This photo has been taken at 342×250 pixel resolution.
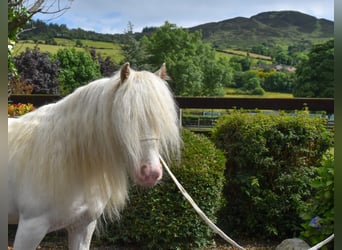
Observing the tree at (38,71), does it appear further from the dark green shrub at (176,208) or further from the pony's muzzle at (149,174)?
the pony's muzzle at (149,174)

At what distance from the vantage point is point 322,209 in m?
3.44

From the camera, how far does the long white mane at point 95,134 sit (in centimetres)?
172

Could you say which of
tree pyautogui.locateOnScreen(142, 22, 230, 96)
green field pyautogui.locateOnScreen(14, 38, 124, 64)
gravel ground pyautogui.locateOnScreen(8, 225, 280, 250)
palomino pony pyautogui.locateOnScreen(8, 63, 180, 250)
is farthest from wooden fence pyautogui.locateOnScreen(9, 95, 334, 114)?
green field pyautogui.locateOnScreen(14, 38, 124, 64)

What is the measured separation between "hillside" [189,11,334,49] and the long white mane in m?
41.2

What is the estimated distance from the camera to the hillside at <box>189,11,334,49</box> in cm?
4375

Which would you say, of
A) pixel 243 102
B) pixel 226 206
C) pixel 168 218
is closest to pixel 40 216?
pixel 168 218

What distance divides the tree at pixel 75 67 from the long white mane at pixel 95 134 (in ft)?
61.7

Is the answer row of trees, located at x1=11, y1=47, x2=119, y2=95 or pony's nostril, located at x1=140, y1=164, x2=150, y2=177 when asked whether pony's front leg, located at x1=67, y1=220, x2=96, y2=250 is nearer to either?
pony's nostril, located at x1=140, y1=164, x2=150, y2=177

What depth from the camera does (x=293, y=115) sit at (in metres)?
4.39

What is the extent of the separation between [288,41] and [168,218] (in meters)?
44.3

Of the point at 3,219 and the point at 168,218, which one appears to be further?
the point at 168,218

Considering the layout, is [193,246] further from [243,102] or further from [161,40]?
[161,40]

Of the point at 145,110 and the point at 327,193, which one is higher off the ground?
the point at 145,110

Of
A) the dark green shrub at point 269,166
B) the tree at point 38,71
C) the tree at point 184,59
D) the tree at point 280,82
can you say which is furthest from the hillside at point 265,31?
the dark green shrub at point 269,166
